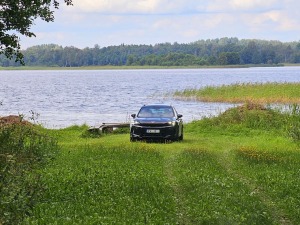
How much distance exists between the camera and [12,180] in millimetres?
11031

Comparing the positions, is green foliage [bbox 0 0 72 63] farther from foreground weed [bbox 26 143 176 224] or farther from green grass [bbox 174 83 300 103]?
green grass [bbox 174 83 300 103]

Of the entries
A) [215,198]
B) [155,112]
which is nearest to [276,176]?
[215,198]

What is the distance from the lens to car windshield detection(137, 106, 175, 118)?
108 ft

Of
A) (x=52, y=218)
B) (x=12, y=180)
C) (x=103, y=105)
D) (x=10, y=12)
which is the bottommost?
(x=103, y=105)

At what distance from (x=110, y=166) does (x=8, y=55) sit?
17.2 ft

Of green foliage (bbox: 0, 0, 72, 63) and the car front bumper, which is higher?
green foliage (bbox: 0, 0, 72, 63)

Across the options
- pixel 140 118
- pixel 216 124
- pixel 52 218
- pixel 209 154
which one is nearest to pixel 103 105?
pixel 216 124

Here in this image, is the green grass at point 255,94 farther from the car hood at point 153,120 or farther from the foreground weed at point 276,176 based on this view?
the foreground weed at point 276,176

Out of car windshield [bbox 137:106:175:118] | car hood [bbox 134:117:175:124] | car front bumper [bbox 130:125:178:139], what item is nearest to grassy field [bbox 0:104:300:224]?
car front bumper [bbox 130:125:178:139]

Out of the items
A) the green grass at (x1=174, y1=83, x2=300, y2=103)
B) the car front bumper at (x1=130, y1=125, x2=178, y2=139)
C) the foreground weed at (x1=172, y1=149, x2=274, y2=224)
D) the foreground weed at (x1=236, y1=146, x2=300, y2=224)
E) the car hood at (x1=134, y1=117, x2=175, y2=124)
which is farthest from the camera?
the green grass at (x1=174, y1=83, x2=300, y2=103)

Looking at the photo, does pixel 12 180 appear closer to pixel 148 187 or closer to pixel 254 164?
pixel 148 187

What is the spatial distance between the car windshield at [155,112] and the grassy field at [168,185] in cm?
199

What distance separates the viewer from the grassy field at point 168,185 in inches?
544

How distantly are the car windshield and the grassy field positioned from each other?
78.3 inches
